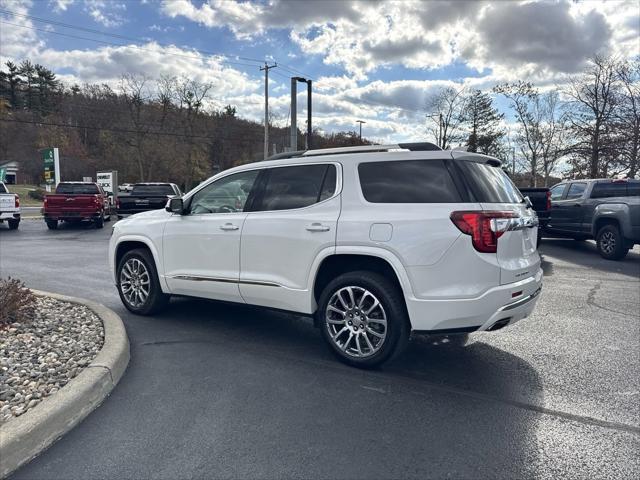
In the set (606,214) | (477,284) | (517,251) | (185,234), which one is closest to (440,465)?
(477,284)

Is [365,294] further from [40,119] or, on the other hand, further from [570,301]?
[40,119]

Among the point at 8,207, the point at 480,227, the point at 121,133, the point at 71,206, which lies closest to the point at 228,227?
the point at 480,227

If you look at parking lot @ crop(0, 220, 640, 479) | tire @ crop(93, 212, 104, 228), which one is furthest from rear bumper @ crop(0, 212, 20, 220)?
parking lot @ crop(0, 220, 640, 479)

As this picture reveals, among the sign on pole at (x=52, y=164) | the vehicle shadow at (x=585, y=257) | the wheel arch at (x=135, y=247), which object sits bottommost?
the vehicle shadow at (x=585, y=257)

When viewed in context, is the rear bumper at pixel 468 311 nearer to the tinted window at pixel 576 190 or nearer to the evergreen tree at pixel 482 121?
the tinted window at pixel 576 190

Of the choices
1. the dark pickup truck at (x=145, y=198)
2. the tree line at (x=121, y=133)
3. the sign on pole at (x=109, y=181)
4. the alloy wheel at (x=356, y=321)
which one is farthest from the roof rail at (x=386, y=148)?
the tree line at (x=121, y=133)

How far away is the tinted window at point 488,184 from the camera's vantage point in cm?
362

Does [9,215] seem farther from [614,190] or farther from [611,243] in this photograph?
[614,190]

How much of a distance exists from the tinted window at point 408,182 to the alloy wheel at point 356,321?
0.85 metres

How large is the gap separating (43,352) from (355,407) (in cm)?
271

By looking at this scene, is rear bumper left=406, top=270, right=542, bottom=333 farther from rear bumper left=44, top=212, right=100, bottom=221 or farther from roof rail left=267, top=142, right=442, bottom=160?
rear bumper left=44, top=212, right=100, bottom=221

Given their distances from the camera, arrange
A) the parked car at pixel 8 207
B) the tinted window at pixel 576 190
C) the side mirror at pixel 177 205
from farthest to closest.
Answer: the parked car at pixel 8 207 < the tinted window at pixel 576 190 < the side mirror at pixel 177 205

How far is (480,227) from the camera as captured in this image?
344 cm

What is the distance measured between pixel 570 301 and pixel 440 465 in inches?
196
